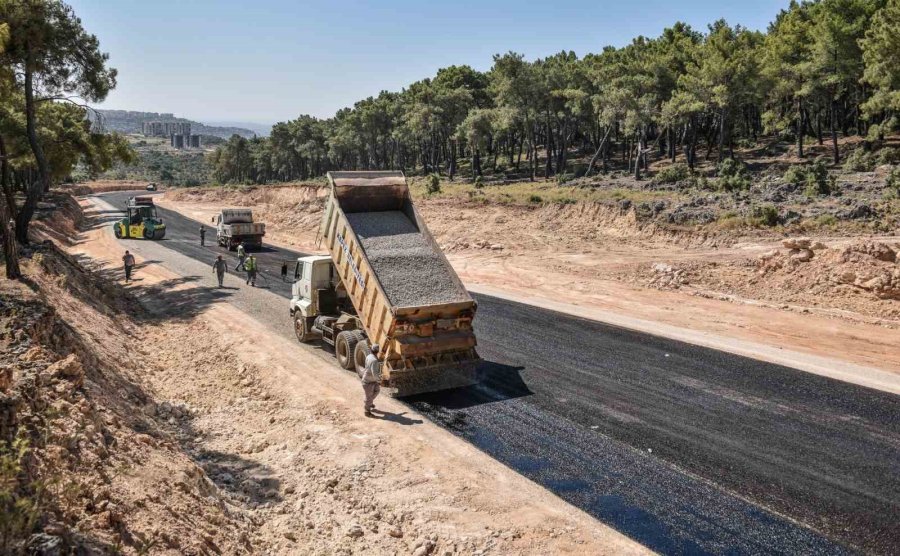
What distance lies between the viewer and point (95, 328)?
16734 millimetres

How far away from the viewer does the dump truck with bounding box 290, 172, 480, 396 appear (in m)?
13.0

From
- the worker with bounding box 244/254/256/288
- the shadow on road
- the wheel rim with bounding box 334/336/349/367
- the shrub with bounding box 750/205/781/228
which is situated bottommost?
the shadow on road

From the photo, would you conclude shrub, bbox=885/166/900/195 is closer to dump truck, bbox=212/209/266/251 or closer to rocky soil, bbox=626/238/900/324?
rocky soil, bbox=626/238/900/324

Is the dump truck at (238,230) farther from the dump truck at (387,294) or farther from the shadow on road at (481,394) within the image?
the shadow on road at (481,394)

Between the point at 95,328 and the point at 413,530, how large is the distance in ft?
42.2

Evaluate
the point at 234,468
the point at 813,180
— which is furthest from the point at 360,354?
the point at 813,180

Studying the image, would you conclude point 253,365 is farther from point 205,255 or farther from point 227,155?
point 227,155

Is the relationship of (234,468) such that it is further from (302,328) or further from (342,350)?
(302,328)

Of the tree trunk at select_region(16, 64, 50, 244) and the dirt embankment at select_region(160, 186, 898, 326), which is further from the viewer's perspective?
the tree trunk at select_region(16, 64, 50, 244)

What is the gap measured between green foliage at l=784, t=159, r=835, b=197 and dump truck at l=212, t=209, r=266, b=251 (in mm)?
33278

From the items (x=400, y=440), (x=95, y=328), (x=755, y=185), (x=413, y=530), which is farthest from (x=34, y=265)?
(x=755, y=185)

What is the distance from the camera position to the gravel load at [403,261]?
1338 centimetres

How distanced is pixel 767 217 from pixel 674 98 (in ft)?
84.4

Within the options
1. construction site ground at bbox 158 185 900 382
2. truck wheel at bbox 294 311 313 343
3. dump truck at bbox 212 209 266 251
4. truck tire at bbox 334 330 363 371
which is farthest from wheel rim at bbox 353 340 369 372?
dump truck at bbox 212 209 266 251
